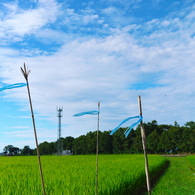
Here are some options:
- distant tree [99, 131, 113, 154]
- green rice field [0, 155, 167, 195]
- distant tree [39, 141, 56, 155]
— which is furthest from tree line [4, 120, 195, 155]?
green rice field [0, 155, 167, 195]

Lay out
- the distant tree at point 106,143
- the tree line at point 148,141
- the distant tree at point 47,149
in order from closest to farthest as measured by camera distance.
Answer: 1. the tree line at point 148,141
2. the distant tree at point 106,143
3. the distant tree at point 47,149

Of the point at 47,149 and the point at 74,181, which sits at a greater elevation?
the point at 47,149

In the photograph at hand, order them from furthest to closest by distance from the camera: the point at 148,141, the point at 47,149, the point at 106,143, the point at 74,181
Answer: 1. the point at 47,149
2. the point at 106,143
3. the point at 148,141
4. the point at 74,181

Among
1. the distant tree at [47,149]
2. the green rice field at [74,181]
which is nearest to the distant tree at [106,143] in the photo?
the distant tree at [47,149]

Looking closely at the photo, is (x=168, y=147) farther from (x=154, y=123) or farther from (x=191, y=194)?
(x=191, y=194)

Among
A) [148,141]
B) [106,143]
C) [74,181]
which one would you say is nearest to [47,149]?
[106,143]

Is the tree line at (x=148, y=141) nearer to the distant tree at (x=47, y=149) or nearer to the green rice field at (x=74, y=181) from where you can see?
the distant tree at (x=47, y=149)

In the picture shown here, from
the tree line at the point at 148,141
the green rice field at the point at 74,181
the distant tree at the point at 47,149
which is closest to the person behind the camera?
the green rice field at the point at 74,181

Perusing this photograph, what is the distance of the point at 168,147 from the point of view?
5394 centimetres

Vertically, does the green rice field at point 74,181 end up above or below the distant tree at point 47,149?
below

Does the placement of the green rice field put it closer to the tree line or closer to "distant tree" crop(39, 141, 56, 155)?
the tree line

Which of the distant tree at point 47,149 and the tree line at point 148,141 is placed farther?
the distant tree at point 47,149

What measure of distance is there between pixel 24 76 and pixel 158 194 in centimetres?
769

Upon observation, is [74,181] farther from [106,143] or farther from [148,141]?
[106,143]
